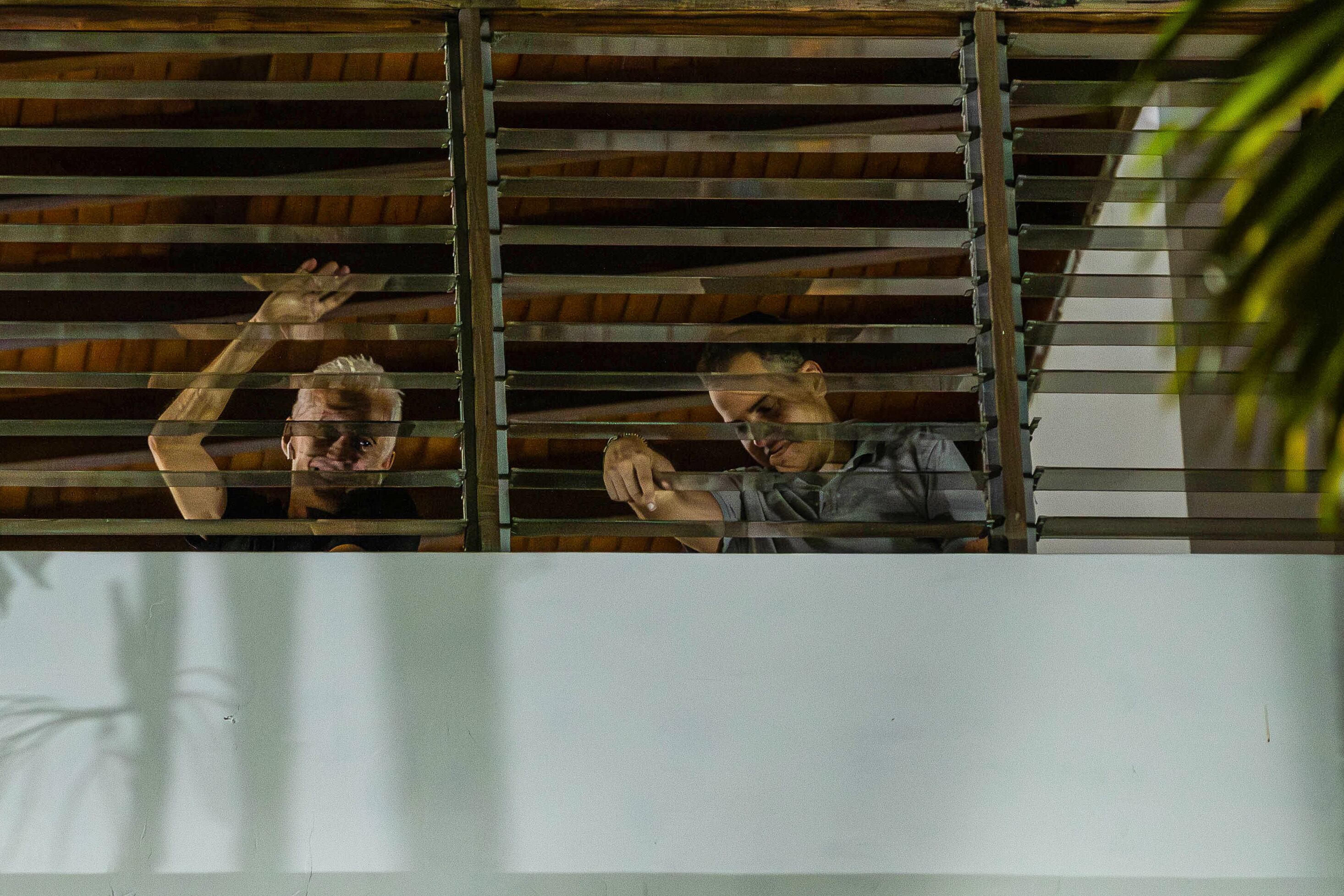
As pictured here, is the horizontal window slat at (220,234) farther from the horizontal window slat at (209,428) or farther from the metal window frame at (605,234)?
the horizontal window slat at (209,428)

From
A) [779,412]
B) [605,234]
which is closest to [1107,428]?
[779,412]

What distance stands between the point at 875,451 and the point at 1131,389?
0.46 m

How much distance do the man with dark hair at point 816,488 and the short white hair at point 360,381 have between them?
422 mm

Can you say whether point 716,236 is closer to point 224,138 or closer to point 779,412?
point 779,412

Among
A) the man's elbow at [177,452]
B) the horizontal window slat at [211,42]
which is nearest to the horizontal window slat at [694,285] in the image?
the horizontal window slat at [211,42]

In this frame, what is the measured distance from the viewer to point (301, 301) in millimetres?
2436

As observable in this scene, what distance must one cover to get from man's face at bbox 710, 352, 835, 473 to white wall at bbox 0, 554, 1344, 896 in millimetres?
584

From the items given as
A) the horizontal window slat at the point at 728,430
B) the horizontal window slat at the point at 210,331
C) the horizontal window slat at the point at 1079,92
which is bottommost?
the horizontal window slat at the point at 728,430

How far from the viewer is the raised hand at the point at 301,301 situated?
2.36 metres

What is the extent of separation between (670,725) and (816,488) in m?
0.51

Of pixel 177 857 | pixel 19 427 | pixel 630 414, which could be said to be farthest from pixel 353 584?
pixel 630 414

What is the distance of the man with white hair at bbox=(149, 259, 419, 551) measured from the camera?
2.15m

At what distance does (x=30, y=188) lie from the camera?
2133mm

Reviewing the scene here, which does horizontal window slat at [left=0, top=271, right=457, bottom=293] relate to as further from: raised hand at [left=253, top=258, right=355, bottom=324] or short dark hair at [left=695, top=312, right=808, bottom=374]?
short dark hair at [left=695, top=312, right=808, bottom=374]
